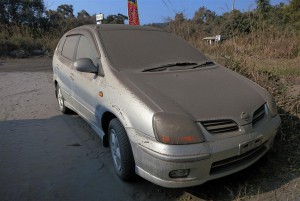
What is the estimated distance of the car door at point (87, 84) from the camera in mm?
4102

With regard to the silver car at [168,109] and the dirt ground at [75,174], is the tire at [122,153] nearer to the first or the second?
the silver car at [168,109]

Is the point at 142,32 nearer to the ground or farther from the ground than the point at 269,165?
Answer: farther from the ground

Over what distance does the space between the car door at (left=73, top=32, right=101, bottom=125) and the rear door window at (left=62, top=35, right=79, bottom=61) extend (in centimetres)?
23

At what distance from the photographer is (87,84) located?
4.27m

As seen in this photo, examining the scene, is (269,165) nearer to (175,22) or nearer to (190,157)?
(190,157)

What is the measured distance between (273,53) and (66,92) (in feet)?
17.0

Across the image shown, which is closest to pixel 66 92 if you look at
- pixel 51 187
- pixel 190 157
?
pixel 51 187

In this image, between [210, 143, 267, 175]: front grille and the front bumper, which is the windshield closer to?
the front bumper

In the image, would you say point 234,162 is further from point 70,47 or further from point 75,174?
point 70,47

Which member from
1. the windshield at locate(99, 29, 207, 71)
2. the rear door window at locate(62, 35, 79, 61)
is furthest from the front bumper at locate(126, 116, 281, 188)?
the rear door window at locate(62, 35, 79, 61)

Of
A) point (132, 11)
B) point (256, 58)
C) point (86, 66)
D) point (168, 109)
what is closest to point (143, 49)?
point (86, 66)

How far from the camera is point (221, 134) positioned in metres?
2.99

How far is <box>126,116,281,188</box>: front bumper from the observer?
9.35ft

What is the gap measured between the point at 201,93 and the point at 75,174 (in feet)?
5.62
